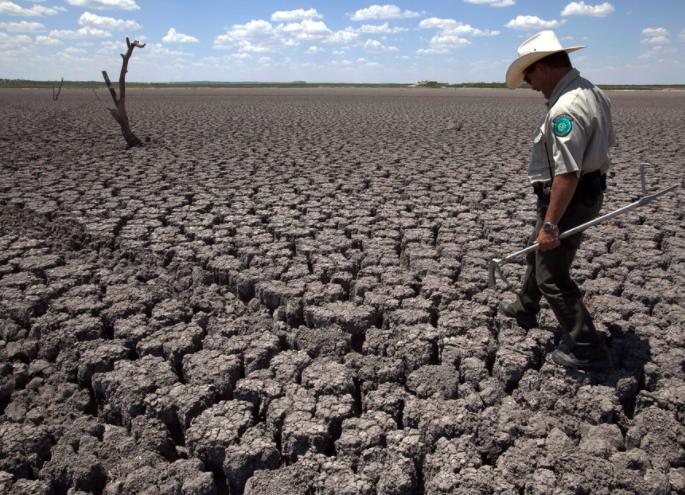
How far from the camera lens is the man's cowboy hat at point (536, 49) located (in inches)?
92.5

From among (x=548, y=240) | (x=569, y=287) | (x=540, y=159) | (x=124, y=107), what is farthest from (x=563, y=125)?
(x=124, y=107)

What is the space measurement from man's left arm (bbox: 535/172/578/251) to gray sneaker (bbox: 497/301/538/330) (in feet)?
2.55

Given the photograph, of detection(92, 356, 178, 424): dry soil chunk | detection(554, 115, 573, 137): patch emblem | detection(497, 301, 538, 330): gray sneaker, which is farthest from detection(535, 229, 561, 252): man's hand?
detection(92, 356, 178, 424): dry soil chunk

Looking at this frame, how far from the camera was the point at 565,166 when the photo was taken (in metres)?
2.24

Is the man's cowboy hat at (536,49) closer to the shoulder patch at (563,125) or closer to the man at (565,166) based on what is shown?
the man at (565,166)

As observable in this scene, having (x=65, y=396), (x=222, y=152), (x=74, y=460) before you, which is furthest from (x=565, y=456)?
(x=222, y=152)

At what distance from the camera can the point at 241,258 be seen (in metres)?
4.19

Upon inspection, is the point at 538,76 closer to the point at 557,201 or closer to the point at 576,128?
the point at 576,128

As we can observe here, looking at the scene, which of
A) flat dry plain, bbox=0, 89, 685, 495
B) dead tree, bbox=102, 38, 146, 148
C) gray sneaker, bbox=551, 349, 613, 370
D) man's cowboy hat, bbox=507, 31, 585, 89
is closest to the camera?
flat dry plain, bbox=0, 89, 685, 495

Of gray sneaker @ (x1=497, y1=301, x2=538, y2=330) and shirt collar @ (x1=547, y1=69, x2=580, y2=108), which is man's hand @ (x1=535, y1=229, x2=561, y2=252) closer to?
shirt collar @ (x1=547, y1=69, x2=580, y2=108)

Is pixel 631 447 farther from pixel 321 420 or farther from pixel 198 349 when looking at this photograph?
pixel 198 349

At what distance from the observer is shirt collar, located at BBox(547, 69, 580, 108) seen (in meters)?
2.39

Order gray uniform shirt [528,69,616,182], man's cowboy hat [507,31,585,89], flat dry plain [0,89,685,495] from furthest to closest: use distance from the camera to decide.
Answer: man's cowboy hat [507,31,585,89] < gray uniform shirt [528,69,616,182] < flat dry plain [0,89,685,495]

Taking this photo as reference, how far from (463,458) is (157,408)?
1.46 metres
